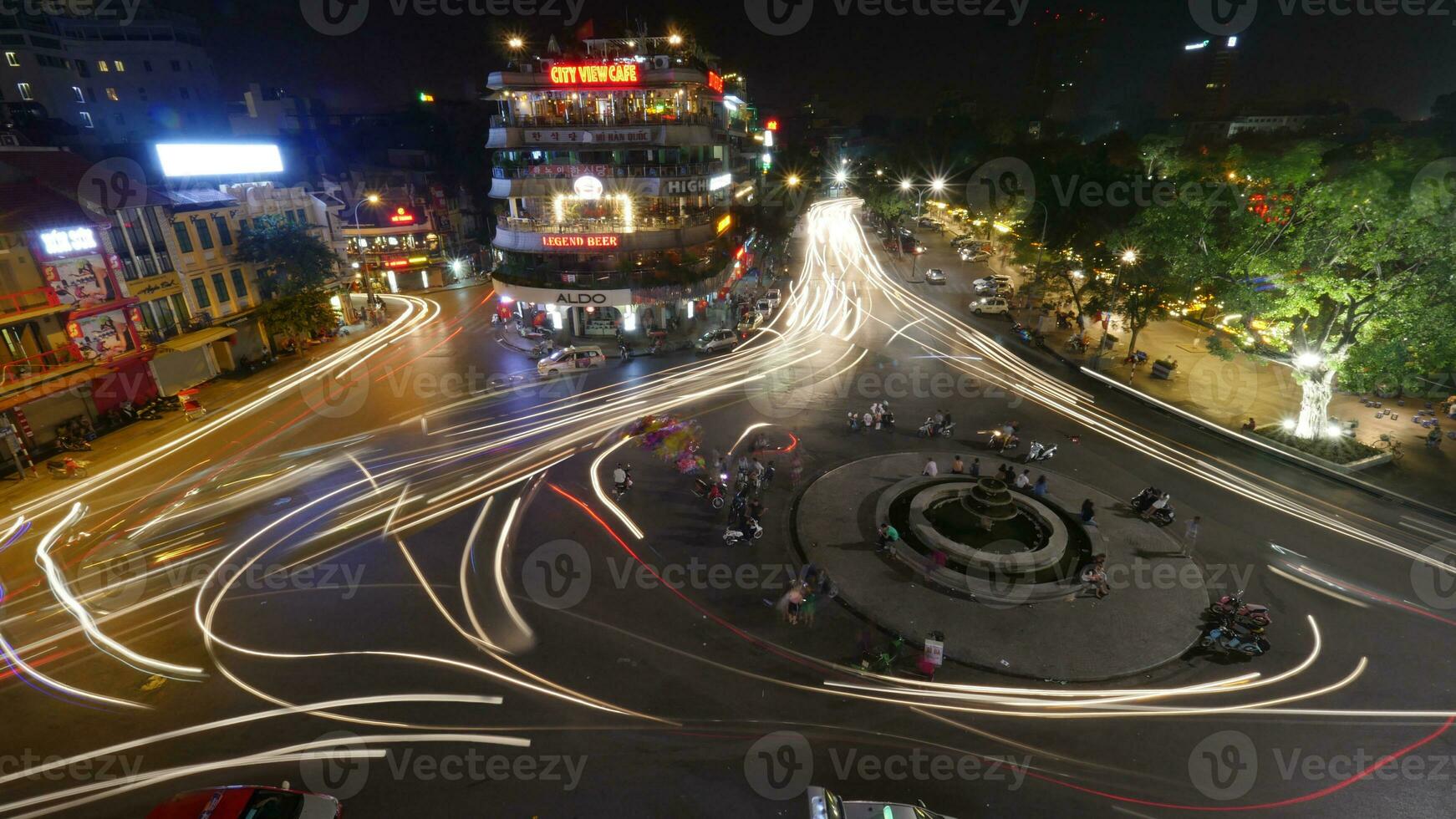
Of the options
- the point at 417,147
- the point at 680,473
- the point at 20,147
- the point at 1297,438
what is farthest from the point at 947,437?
the point at 417,147

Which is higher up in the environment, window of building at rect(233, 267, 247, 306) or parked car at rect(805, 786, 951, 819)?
window of building at rect(233, 267, 247, 306)

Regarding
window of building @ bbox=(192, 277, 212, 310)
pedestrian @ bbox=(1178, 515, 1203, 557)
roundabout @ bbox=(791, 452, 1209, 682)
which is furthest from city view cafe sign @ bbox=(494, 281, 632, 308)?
pedestrian @ bbox=(1178, 515, 1203, 557)

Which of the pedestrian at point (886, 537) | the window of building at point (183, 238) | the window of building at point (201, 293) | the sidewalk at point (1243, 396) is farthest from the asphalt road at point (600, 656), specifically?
the window of building at point (183, 238)

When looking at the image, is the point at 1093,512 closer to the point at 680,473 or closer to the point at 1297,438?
the point at 1297,438

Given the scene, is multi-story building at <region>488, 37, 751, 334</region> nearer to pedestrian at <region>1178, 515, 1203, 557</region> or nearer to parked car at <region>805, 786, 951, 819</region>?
pedestrian at <region>1178, 515, 1203, 557</region>

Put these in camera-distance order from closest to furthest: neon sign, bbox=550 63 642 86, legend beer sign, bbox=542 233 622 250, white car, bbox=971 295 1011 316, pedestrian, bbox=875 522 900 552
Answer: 1. pedestrian, bbox=875 522 900 552
2. neon sign, bbox=550 63 642 86
3. legend beer sign, bbox=542 233 622 250
4. white car, bbox=971 295 1011 316

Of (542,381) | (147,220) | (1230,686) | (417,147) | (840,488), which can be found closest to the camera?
(1230,686)
